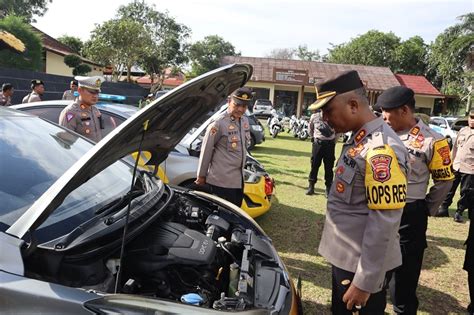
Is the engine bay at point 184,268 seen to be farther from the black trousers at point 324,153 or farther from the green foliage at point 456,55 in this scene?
the green foliage at point 456,55

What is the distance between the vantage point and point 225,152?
3.77 meters

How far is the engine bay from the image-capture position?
156 cm

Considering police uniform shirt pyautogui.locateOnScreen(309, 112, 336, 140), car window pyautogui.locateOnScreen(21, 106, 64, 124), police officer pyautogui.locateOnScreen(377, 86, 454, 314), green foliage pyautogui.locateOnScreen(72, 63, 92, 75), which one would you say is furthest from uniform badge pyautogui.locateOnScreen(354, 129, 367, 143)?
green foliage pyautogui.locateOnScreen(72, 63, 92, 75)

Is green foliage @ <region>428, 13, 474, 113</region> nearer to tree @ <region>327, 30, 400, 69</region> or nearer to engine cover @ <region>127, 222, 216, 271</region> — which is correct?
tree @ <region>327, 30, 400, 69</region>

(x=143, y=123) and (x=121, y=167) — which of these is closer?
(x=143, y=123)

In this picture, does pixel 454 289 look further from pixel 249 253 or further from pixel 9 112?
pixel 9 112

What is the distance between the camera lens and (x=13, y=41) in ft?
29.9

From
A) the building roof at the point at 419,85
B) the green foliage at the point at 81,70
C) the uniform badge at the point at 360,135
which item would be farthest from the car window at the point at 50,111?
the building roof at the point at 419,85

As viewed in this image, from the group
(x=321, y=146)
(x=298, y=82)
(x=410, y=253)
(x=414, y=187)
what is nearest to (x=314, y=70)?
(x=298, y=82)

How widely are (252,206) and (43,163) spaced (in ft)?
9.98

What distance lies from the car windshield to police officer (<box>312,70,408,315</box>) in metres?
1.24

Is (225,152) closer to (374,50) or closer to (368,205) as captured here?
(368,205)

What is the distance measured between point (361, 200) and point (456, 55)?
32.1 metres

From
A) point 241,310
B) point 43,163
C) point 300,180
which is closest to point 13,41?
point 300,180
